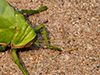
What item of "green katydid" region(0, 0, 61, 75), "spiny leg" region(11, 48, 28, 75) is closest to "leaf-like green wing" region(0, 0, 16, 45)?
"green katydid" region(0, 0, 61, 75)

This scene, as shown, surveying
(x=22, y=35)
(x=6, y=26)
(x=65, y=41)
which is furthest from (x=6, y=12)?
(x=65, y=41)

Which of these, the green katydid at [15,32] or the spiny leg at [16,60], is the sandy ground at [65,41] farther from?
the green katydid at [15,32]

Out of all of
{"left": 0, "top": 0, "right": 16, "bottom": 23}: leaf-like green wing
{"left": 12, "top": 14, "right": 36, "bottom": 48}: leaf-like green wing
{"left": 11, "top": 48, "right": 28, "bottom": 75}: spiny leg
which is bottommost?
{"left": 11, "top": 48, "right": 28, "bottom": 75}: spiny leg

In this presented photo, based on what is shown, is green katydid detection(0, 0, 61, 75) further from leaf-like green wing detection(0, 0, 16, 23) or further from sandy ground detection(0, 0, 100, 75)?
sandy ground detection(0, 0, 100, 75)

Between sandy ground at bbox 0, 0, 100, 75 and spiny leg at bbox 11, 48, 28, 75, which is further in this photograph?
sandy ground at bbox 0, 0, 100, 75

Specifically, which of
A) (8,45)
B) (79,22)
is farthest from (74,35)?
(8,45)

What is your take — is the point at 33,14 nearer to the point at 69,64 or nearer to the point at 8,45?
the point at 8,45

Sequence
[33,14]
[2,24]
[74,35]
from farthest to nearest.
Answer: [33,14] → [74,35] → [2,24]

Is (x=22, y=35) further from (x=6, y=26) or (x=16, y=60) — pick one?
(x=16, y=60)
